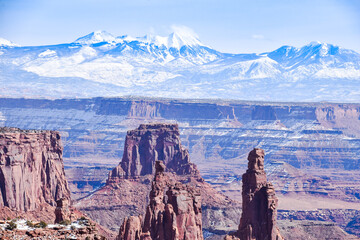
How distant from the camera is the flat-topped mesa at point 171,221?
260 ft

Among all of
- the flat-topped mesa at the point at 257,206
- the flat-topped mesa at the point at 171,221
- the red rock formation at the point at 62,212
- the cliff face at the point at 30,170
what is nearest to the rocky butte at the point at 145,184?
the cliff face at the point at 30,170

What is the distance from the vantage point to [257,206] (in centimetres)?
8438

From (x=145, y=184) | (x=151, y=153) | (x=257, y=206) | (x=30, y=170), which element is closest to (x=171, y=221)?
(x=257, y=206)

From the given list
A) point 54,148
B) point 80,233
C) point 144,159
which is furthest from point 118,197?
point 80,233

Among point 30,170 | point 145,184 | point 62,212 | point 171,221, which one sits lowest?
point 145,184

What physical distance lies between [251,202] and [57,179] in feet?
139

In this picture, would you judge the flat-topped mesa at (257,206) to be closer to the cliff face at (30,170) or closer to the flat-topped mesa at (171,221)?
the flat-topped mesa at (171,221)

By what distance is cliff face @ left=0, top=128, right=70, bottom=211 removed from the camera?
358 ft

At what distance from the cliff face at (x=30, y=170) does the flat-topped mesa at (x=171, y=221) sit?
25.3 m

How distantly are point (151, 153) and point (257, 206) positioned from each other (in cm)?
9272

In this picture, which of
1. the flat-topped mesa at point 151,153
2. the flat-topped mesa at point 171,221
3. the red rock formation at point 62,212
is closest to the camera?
the red rock formation at point 62,212

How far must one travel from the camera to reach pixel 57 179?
122m

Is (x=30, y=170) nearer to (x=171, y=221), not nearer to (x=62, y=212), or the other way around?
(x=171, y=221)

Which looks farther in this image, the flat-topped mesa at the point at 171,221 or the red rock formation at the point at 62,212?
the flat-topped mesa at the point at 171,221
